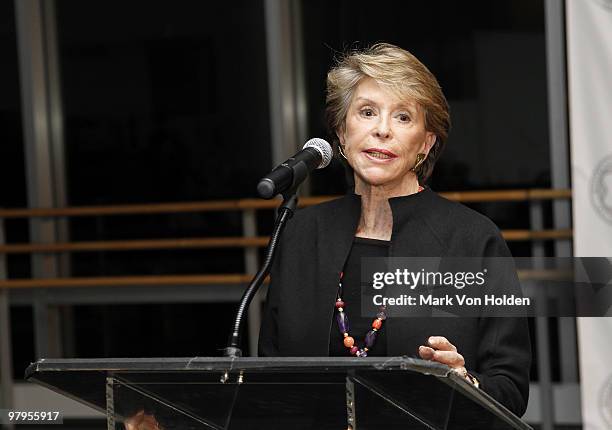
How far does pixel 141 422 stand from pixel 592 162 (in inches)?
109

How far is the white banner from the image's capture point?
3867 mm

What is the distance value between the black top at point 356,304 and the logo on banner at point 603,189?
2139 mm

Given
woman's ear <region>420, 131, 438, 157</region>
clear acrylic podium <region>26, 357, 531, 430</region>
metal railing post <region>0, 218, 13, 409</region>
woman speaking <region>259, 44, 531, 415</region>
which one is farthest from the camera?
metal railing post <region>0, 218, 13, 409</region>

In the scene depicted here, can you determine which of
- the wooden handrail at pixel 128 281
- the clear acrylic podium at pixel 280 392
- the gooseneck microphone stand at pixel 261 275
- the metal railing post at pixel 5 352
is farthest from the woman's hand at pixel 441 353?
the metal railing post at pixel 5 352

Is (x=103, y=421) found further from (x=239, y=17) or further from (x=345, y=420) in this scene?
(x=345, y=420)

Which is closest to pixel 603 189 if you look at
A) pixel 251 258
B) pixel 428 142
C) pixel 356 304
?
pixel 251 258

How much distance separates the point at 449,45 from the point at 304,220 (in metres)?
2.83

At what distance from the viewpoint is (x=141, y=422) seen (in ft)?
4.81

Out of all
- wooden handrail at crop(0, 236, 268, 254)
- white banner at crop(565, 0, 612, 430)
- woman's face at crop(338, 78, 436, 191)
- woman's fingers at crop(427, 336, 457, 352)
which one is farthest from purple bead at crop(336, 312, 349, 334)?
wooden handrail at crop(0, 236, 268, 254)

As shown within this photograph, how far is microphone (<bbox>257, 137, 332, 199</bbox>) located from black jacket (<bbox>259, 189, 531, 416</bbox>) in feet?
0.90

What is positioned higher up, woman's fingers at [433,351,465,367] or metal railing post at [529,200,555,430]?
woman's fingers at [433,351,465,367]

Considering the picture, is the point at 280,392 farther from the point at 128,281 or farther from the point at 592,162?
the point at 128,281

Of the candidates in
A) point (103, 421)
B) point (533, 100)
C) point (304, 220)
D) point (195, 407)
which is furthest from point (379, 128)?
point (103, 421)

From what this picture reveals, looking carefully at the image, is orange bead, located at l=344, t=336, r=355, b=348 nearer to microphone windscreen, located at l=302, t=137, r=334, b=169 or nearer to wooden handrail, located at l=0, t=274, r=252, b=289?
microphone windscreen, located at l=302, t=137, r=334, b=169
